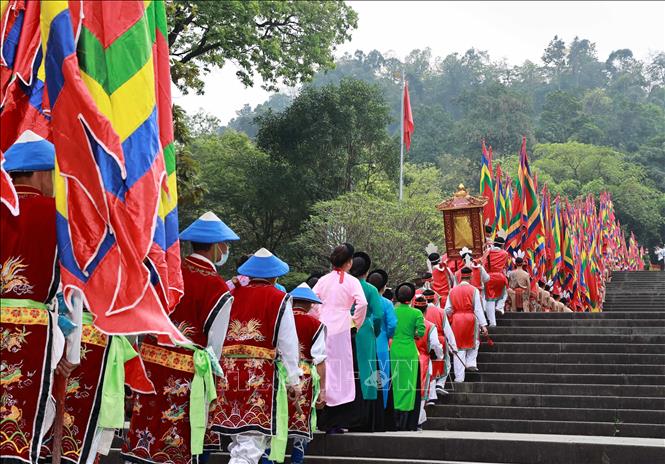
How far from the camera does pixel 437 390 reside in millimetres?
12875

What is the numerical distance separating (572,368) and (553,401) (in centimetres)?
196

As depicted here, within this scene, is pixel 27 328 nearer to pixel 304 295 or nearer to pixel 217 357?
pixel 217 357

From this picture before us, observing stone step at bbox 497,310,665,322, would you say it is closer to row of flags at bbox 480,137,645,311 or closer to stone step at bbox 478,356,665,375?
stone step at bbox 478,356,665,375

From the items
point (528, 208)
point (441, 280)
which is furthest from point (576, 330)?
point (528, 208)

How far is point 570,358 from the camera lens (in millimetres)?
14594

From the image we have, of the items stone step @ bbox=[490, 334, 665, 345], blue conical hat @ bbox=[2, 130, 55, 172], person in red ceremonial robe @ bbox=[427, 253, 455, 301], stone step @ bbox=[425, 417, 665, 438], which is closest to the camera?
blue conical hat @ bbox=[2, 130, 55, 172]

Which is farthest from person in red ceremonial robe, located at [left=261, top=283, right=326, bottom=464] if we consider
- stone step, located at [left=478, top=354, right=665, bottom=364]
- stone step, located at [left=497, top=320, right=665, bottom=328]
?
stone step, located at [left=497, top=320, right=665, bottom=328]

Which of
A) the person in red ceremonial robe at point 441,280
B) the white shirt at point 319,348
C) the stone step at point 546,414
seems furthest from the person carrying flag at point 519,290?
the white shirt at point 319,348

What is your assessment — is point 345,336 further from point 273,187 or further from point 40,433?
point 273,187

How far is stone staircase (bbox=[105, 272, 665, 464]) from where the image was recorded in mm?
9148

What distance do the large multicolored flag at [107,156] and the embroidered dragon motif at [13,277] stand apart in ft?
0.74

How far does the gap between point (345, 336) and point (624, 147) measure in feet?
283

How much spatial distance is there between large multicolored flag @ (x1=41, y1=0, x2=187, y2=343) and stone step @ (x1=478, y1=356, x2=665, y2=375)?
1034 centimetres

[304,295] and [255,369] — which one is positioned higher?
[304,295]
